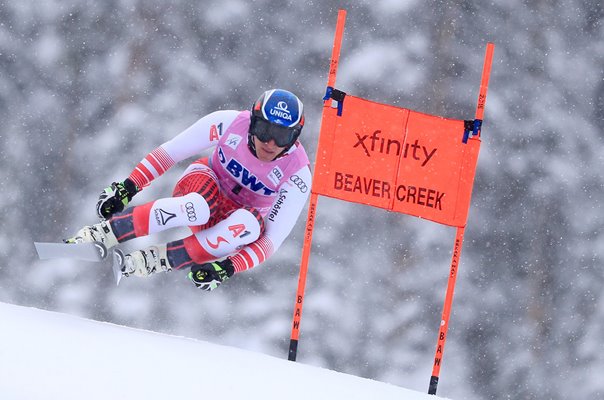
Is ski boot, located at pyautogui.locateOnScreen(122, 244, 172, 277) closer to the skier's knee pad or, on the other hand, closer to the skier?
A: the skier

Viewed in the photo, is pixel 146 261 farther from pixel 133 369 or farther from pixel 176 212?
pixel 133 369

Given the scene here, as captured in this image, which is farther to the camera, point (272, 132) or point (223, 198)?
point (223, 198)

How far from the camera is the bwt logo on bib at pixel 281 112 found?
4.84 m

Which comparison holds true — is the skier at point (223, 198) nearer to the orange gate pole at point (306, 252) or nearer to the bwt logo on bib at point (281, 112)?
the bwt logo on bib at point (281, 112)

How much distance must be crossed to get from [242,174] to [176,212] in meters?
0.51

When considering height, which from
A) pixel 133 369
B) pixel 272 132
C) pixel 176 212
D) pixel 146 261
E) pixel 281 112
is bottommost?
pixel 133 369

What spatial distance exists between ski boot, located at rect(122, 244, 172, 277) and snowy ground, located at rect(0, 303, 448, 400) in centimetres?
59

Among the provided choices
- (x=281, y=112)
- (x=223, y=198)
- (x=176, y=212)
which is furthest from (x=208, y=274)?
(x=281, y=112)

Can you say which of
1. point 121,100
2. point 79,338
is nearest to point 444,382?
point 121,100

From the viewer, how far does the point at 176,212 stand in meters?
A: 4.77

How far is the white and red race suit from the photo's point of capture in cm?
509

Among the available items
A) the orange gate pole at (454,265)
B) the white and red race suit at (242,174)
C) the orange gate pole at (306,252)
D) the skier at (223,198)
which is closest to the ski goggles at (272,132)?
the skier at (223,198)

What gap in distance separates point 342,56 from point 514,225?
11.8 ft

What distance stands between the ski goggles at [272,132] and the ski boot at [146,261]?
79cm
